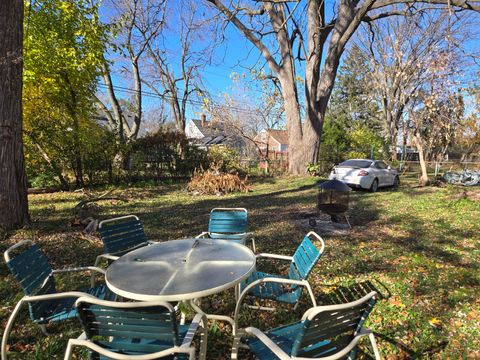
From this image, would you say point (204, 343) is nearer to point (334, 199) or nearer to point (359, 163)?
point (334, 199)

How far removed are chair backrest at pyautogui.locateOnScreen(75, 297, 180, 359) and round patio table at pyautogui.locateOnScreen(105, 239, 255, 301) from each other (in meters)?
0.32

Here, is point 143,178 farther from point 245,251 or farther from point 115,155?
point 245,251

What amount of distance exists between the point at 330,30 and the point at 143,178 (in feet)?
41.0

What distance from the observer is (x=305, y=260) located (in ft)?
9.27

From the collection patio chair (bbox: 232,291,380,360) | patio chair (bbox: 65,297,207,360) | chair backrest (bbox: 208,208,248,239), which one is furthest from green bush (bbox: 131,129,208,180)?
patio chair (bbox: 232,291,380,360)

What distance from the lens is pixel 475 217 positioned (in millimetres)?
7219

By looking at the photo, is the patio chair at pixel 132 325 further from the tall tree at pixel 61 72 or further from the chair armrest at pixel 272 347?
the tall tree at pixel 61 72

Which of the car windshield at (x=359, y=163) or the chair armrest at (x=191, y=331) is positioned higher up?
the car windshield at (x=359, y=163)

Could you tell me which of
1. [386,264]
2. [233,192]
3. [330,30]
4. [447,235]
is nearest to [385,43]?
[330,30]

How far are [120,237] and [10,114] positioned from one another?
375 cm

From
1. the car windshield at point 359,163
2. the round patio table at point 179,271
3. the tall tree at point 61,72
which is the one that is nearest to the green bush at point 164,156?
the tall tree at point 61,72

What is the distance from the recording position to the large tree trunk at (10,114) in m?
5.09

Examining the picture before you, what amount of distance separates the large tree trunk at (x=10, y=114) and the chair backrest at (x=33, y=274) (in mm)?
3601

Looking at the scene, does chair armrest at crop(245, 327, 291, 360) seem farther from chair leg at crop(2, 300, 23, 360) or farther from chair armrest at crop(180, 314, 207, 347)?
chair leg at crop(2, 300, 23, 360)
